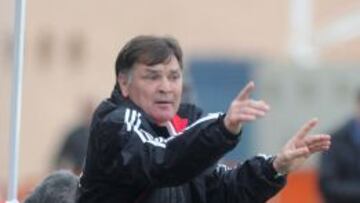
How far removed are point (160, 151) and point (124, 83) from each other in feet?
1.38

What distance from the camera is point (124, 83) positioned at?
27.2 feet

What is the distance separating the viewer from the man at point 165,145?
7922mm

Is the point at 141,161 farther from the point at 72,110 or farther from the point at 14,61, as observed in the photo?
the point at 72,110

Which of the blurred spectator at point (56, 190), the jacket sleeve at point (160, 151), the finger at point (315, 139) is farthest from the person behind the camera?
the blurred spectator at point (56, 190)

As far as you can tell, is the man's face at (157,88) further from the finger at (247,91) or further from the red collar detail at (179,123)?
the finger at (247,91)

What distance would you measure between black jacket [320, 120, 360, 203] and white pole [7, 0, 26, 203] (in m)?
7.77

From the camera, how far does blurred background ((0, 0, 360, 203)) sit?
75.7 ft

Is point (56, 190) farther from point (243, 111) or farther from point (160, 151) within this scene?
point (243, 111)

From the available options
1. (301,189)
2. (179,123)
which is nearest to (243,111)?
(179,123)

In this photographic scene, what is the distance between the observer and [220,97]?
23188 millimetres

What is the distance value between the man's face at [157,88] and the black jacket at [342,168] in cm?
803

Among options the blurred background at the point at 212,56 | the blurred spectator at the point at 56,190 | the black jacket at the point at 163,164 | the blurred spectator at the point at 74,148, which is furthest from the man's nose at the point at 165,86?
the blurred background at the point at 212,56

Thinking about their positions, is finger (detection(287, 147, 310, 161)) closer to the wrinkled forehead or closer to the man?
the man

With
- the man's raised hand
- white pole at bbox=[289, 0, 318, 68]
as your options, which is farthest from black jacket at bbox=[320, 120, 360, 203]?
white pole at bbox=[289, 0, 318, 68]
